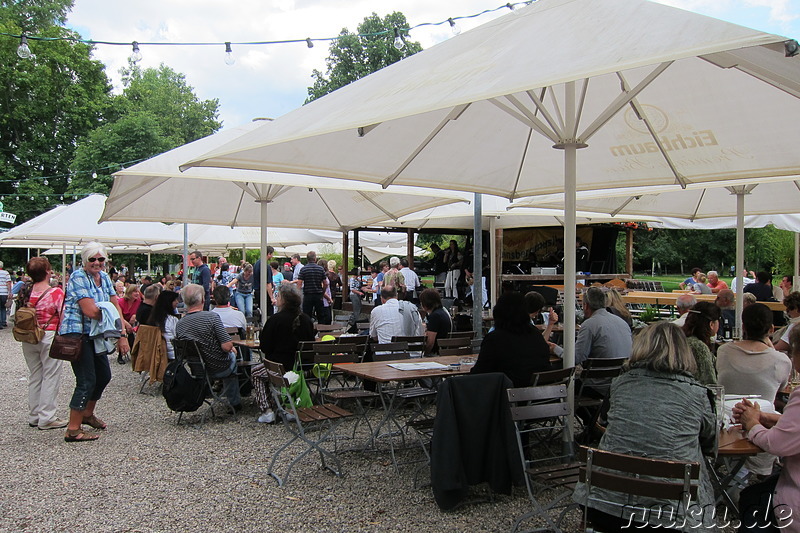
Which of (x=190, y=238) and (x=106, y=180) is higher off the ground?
(x=106, y=180)

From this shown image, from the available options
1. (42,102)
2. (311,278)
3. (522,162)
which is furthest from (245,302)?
(42,102)

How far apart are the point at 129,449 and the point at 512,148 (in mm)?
4299

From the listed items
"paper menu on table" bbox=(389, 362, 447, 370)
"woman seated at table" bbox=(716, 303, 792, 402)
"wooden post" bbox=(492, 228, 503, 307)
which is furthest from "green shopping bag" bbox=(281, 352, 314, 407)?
"wooden post" bbox=(492, 228, 503, 307)

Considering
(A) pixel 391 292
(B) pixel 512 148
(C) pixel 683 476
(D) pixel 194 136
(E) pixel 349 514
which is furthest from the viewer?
(D) pixel 194 136

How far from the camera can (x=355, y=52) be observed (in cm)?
3888

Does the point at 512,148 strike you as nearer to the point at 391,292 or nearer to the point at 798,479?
the point at 391,292

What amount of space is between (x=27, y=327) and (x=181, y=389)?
1510 millimetres

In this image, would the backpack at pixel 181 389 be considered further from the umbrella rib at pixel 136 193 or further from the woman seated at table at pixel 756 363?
the woman seated at table at pixel 756 363

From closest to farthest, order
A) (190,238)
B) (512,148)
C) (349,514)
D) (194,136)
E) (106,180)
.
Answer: (349,514) → (512,148) → (190,238) → (106,180) → (194,136)

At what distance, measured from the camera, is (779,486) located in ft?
8.67

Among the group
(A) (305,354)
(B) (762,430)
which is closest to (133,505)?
(A) (305,354)

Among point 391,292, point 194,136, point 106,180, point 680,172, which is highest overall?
point 194,136

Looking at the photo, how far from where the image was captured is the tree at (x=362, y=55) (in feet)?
125

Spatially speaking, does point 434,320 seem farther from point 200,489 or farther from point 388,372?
point 200,489
